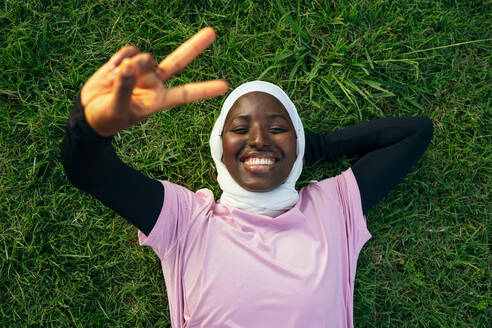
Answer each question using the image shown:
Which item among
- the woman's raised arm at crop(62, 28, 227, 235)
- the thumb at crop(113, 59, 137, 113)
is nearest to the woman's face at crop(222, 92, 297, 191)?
the woman's raised arm at crop(62, 28, 227, 235)

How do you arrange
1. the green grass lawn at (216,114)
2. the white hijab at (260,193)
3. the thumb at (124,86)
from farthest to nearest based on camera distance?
the green grass lawn at (216,114), the white hijab at (260,193), the thumb at (124,86)

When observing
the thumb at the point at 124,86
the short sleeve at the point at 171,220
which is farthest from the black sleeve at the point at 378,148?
the thumb at the point at 124,86

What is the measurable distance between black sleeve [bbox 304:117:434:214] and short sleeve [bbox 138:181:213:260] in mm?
1103

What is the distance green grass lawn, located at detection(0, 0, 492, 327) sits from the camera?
2871mm

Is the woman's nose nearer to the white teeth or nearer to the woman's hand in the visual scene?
the white teeth

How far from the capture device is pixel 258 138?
234 centimetres

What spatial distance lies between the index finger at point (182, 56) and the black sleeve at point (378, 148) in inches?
57.0

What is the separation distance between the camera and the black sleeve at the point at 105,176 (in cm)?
167

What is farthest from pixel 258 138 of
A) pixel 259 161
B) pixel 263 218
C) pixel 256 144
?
pixel 263 218

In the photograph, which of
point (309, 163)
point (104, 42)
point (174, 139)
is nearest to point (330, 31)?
point (309, 163)

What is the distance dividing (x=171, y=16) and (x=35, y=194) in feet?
6.32

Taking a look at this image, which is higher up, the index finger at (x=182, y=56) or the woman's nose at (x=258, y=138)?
the index finger at (x=182, y=56)

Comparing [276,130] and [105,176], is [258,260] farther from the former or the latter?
[105,176]

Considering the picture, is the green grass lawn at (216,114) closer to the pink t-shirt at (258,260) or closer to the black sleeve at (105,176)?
the pink t-shirt at (258,260)
